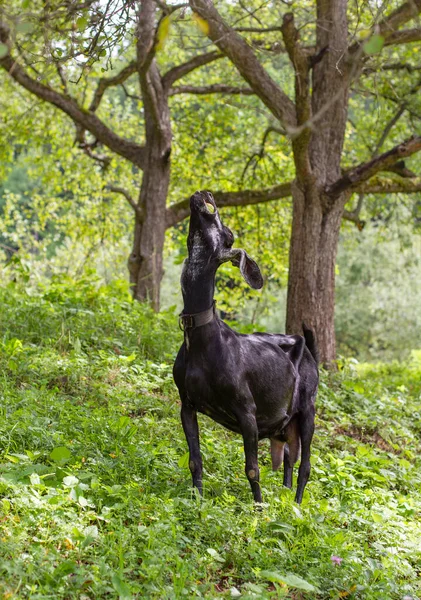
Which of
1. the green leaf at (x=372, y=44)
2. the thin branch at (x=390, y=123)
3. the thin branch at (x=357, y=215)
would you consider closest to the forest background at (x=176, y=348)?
the green leaf at (x=372, y=44)

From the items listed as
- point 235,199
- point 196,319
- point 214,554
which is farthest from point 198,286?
point 235,199

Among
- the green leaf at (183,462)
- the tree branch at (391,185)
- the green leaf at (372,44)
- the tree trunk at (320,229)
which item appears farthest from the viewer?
the tree branch at (391,185)

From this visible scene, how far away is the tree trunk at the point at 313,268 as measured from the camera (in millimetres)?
12203

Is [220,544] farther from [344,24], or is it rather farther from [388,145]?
[388,145]

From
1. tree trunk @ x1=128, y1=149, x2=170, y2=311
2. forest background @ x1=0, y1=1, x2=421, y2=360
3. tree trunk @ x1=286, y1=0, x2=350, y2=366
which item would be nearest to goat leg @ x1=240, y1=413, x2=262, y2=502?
tree trunk @ x1=286, y1=0, x2=350, y2=366

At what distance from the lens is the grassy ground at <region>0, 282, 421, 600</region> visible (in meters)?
4.43

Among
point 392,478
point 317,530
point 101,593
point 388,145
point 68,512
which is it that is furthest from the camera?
point 388,145

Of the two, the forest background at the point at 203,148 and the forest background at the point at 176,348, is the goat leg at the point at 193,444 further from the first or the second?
the forest background at the point at 203,148

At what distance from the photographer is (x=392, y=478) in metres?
7.68

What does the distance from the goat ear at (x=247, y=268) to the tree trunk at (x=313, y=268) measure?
21.8 ft

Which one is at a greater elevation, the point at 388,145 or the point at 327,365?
the point at 388,145

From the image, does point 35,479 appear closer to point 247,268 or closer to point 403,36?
point 247,268

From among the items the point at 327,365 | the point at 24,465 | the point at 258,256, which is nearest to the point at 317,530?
the point at 24,465

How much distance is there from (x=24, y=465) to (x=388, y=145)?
56.5 ft
